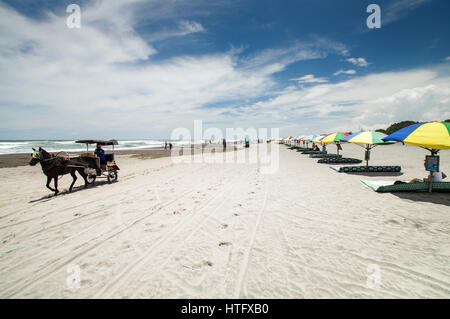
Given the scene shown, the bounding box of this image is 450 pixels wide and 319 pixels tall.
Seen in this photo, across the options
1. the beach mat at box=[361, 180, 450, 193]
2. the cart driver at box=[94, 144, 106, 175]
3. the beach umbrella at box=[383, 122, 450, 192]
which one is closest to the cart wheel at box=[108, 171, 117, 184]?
the cart driver at box=[94, 144, 106, 175]

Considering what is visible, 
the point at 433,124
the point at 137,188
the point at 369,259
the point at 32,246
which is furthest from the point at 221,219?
the point at 433,124

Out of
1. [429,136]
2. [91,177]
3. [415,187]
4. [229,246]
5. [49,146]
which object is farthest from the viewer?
[49,146]

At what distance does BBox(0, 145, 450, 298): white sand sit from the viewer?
9.30 ft

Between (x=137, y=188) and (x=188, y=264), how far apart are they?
22.6 ft

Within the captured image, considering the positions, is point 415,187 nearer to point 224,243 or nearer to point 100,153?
point 224,243

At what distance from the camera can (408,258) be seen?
3387mm

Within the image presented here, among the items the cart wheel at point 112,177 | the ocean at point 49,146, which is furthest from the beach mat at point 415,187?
the ocean at point 49,146

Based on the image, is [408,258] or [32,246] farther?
[32,246]

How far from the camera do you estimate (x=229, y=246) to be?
3.95 m

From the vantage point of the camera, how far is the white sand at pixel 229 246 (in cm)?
283

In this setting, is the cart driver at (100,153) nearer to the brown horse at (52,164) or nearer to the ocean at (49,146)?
the brown horse at (52,164)

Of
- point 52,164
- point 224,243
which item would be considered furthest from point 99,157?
point 224,243
